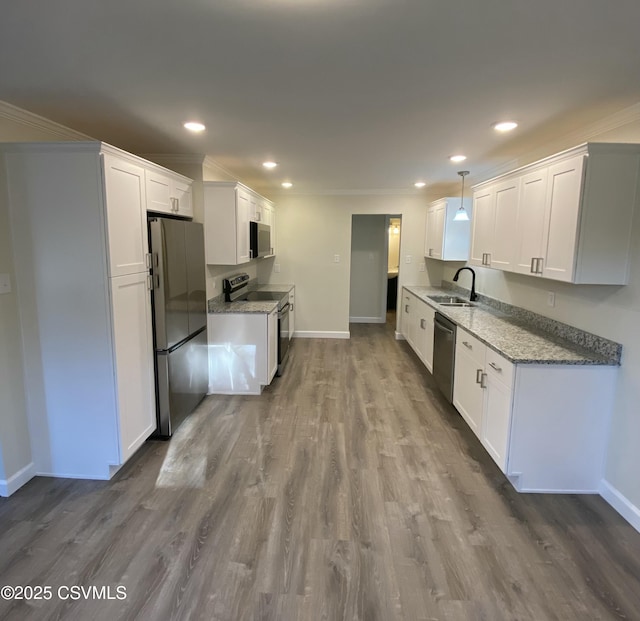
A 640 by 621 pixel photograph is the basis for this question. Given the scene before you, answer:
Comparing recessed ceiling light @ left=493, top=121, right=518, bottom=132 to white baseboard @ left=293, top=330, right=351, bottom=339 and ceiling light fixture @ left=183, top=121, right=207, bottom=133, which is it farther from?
white baseboard @ left=293, top=330, right=351, bottom=339

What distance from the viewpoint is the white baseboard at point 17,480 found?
2.41 m

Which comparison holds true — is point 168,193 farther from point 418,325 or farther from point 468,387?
point 418,325

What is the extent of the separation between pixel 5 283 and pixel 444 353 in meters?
3.46

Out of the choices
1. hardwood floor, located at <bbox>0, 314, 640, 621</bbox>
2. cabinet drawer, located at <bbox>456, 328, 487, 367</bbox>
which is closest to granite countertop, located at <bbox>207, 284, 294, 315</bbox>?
hardwood floor, located at <bbox>0, 314, 640, 621</bbox>

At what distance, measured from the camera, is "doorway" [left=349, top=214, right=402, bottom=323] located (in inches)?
298

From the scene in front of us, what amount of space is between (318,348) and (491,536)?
12.9 feet

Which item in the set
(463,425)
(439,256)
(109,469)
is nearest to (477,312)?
(463,425)

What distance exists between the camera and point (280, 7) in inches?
53.8

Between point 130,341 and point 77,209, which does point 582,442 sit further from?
point 77,209

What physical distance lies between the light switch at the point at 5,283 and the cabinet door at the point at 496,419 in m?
3.10

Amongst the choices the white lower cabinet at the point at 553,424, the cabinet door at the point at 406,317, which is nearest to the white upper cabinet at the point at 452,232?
the cabinet door at the point at 406,317

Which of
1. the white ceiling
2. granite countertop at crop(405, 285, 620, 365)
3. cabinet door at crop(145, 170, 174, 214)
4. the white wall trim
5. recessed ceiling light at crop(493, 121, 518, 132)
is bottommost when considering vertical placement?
granite countertop at crop(405, 285, 620, 365)

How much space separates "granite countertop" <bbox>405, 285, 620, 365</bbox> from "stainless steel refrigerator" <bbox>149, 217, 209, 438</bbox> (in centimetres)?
235

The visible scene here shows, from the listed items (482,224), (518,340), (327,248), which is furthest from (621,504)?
(327,248)
